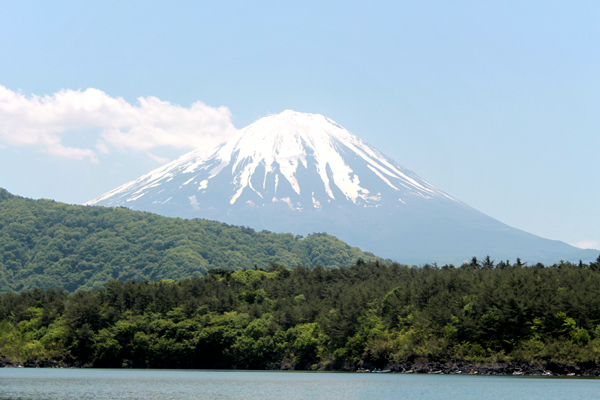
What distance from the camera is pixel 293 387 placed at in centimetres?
5734

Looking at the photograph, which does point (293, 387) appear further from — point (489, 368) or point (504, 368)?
point (504, 368)

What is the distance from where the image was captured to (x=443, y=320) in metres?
76.6

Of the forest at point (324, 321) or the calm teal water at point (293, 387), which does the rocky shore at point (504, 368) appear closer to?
the forest at point (324, 321)

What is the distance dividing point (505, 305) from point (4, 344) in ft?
207

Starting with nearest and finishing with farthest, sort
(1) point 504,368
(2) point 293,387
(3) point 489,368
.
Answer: (2) point 293,387 < (1) point 504,368 < (3) point 489,368

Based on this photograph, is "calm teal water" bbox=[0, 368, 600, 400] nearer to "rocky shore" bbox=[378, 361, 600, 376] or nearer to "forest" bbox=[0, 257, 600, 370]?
"rocky shore" bbox=[378, 361, 600, 376]

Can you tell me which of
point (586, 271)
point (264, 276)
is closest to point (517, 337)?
point (586, 271)

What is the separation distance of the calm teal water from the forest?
17.7ft

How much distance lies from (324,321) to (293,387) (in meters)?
28.7

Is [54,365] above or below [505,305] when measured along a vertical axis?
below

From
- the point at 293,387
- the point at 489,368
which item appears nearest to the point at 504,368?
the point at 489,368

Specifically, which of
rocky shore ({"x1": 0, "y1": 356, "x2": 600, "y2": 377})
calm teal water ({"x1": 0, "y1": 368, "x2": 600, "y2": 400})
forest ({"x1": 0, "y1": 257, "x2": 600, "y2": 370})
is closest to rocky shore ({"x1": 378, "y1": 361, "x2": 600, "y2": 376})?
rocky shore ({"x1": 0, "y1": 356, "x2": 600, "y2": 377})

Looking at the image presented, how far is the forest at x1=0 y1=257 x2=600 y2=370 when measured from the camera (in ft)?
231

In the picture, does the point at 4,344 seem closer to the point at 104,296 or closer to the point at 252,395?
the point at 104,296
